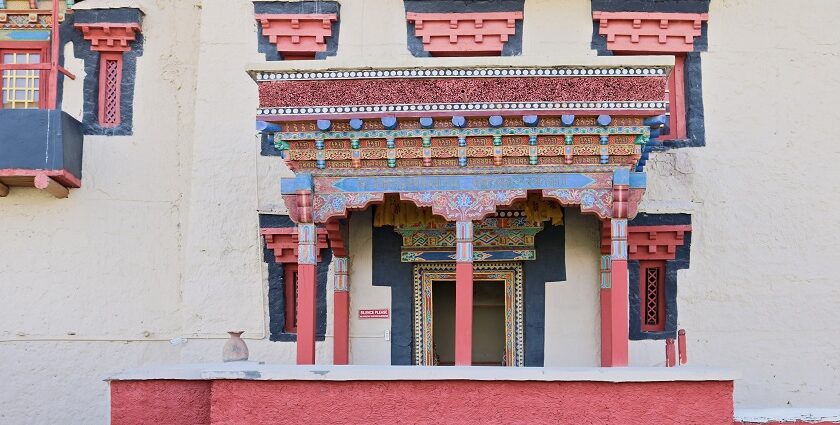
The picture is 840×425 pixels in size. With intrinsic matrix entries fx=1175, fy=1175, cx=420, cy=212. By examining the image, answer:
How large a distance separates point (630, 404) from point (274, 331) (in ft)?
13.2

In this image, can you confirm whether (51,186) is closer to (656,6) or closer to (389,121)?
(389,121)

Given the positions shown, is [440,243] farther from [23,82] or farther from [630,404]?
[23,82]

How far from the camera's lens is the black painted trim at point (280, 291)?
11688mm

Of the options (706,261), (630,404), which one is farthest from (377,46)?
(630,404)

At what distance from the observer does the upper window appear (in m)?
12.4

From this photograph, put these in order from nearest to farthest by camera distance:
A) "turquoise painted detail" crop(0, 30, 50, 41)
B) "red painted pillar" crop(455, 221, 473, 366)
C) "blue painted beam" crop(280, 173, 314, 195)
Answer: "red painted pillar" crop(455, 221, 473, 366) < "blue painted beam" crop(280, 173, 314, 195) < "turquoise painted detail" crop(0, 30, 50, 41)

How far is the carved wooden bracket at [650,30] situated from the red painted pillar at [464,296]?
9.53ft

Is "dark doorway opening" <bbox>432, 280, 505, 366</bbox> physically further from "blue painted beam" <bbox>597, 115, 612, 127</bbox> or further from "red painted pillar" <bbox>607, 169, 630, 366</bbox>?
"blue painted beam" <bbox>597, 115, 612, 127</bbox>

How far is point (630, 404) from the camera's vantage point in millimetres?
9188

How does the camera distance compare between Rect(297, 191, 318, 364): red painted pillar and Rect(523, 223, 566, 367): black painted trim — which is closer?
Rect(297, 191, 318, 364): red painted pillar

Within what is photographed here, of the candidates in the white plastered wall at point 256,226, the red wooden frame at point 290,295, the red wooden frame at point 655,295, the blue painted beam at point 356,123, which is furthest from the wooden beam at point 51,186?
the red wooden frame at point 655,295

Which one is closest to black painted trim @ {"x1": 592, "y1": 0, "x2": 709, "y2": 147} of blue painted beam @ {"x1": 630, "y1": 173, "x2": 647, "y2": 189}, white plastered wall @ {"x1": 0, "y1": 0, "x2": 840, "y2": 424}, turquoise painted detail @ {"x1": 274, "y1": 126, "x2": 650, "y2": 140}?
white plastered wall @ {"x1": 0, "y1": 0, "x2": 840, "y2": 424}

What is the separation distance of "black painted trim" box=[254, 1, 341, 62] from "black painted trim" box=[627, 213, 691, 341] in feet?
11.6

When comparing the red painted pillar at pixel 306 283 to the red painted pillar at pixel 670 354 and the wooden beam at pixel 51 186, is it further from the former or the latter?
the red painted pillar at pixel 670 354
